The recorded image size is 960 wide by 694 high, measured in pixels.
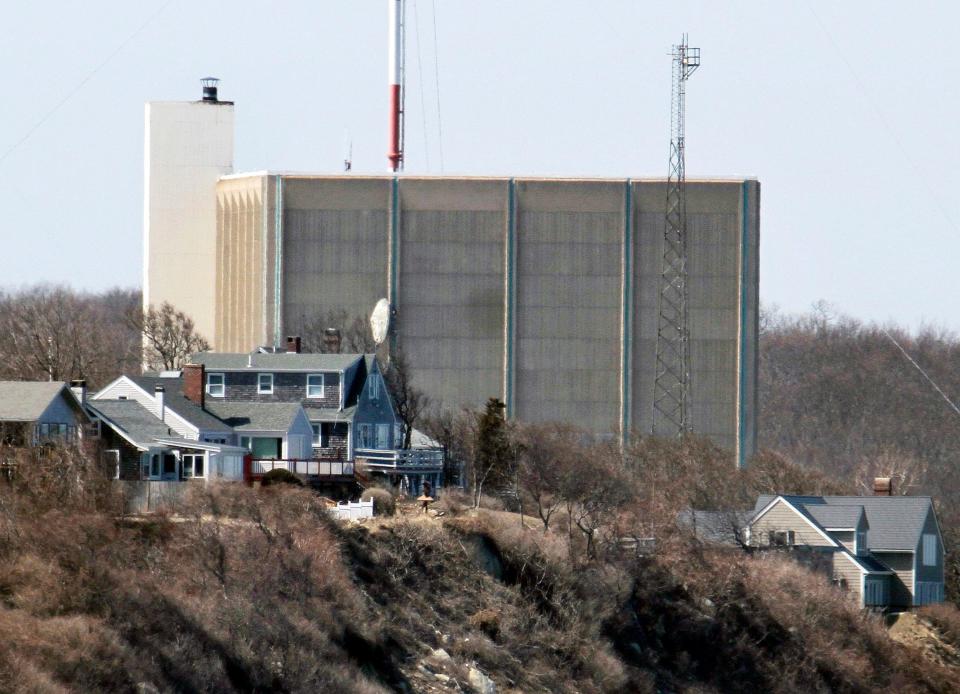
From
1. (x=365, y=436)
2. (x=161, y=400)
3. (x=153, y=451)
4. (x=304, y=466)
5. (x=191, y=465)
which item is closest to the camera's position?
(x=153, y=451)

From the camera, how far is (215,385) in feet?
235

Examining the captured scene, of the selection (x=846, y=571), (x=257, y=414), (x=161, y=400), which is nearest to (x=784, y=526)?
(x=846, y=571)

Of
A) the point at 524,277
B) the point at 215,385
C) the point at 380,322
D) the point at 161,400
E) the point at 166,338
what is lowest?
the point at 161,400

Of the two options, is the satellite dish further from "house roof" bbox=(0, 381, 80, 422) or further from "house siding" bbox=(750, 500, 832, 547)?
"house roof" bbox=(0, 381, 80, 422)

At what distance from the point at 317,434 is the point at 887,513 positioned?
21.8 m

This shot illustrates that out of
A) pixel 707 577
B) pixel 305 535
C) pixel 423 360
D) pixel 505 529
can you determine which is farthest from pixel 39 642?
pixel 423 360

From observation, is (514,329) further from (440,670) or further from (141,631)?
(141,631)

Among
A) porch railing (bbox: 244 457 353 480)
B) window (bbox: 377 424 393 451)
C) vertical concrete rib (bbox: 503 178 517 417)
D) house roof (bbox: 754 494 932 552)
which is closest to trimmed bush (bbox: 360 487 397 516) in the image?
porch railing (bbox: 244 457 353 480)

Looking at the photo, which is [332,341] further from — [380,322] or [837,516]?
[837,516]

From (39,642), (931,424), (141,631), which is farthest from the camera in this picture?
(931,424)

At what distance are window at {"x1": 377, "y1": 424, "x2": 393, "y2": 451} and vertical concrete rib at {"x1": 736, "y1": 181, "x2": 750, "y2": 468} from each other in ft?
99.2

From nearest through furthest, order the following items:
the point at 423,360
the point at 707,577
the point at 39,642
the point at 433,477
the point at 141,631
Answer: the point at 39,642, the point at 141,631, the point at 707,577, the point at 433,477, the point at 423,360

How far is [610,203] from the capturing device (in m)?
99.6

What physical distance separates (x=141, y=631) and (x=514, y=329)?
180ft
